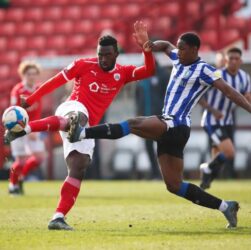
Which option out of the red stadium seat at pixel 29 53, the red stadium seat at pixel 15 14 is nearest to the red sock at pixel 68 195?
the red stadium seat at pixel 29 53

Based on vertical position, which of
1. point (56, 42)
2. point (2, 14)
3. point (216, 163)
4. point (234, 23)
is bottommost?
point (216, 163)

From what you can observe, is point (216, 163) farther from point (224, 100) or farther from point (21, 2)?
point (21, 2)

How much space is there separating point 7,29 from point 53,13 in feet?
4.25

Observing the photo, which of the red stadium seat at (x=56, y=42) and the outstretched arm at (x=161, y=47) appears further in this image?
the red stadium seat at (x=56, y=42)

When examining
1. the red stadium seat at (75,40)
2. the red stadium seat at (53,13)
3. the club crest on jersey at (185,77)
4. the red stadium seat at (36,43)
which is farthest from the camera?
the red stadium seat at (53,13)

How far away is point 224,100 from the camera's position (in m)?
14.7

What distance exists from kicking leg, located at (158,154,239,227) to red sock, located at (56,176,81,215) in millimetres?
901

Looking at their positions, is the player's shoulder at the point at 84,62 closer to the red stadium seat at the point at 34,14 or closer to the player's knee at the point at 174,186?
the player's knee at the point at 174,186

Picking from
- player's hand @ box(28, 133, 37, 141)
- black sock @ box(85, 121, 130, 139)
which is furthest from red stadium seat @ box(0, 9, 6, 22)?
black sock @ box(85, 121, 130, 139)

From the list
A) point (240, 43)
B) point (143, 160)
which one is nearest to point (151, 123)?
point (143, 160)

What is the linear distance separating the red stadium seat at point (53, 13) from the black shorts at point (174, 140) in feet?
50.9

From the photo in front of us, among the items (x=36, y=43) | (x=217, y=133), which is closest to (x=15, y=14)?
(x=36, y=43)

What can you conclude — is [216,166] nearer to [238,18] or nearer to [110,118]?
[110,118]

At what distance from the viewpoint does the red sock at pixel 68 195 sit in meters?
8.78
